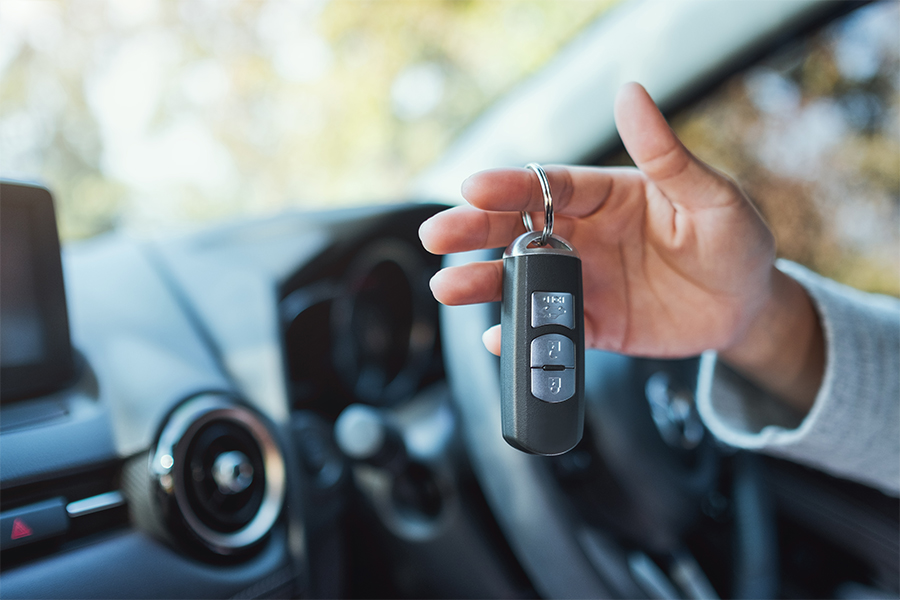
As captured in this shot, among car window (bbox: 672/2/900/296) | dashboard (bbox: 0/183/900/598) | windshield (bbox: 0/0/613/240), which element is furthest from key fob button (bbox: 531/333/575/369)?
windshield (bbox: 0/0/613/240)

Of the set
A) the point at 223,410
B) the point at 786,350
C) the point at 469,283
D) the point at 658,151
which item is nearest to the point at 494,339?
the point at 469,283

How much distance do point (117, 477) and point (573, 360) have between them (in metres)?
0.54

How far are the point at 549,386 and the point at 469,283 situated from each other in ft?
0.39

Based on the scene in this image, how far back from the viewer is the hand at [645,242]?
0.59 meters

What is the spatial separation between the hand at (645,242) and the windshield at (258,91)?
1533 millimetres

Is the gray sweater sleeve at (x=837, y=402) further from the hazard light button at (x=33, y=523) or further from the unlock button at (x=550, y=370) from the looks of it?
the hazard light button at (x=33, y=523)

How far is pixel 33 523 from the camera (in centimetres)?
68

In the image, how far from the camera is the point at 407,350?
1270 millimetres

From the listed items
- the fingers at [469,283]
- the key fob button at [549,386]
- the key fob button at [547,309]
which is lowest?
the key fob button at [549,386]

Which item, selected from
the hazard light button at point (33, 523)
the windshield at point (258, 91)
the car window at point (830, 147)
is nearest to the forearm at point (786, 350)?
the car window at point (830, 147)

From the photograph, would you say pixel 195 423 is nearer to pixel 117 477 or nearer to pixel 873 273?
pixel 117 477

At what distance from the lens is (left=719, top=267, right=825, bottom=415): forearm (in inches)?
33.8

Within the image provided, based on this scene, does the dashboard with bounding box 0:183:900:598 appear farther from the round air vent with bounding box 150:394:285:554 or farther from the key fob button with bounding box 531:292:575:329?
the key fob button with bounding box 531:292:575:329

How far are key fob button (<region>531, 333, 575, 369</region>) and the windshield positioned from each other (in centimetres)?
171
